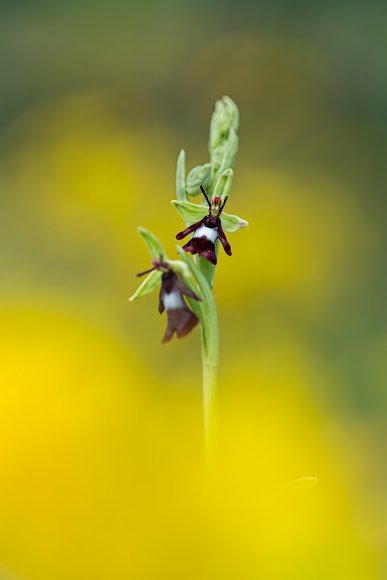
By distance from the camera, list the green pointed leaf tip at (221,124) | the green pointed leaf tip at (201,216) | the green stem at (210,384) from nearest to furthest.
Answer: the green stem at (210,384) → the green pointed leaf tip at (201,216) → the green pointed leaf tip at (221,124)

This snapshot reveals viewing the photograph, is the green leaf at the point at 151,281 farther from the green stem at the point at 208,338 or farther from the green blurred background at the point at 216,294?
the green blurred background at the point at 216,294

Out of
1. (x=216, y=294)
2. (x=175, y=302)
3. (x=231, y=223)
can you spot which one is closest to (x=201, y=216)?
(x=231, y=223)

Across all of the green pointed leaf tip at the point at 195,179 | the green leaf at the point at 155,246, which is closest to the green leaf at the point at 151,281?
the green leaf at the point at 155,246

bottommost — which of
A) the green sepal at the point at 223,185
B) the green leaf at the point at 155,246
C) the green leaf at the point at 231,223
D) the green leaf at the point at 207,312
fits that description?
the green leaf at the point at 207,312

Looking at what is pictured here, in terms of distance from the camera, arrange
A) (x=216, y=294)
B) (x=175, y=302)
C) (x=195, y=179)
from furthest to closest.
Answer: (x=216, y=294) < (x=195, y=179) < (x=175, y=302)

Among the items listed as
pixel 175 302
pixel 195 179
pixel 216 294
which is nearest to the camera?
pixel 175 302

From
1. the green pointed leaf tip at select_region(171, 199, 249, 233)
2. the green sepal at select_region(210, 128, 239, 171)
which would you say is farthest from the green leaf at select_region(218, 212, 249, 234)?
the green sepal at select_region(210, 128, 239, 171)

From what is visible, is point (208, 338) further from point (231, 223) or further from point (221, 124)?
point (221, 124)
